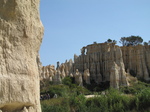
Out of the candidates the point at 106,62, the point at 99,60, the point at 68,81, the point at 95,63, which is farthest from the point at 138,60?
the point at 68,81

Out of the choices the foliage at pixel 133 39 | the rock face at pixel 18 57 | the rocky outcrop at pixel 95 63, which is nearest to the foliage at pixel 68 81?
the rocky outcrop at pixel 95 63

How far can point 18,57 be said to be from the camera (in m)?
3.94

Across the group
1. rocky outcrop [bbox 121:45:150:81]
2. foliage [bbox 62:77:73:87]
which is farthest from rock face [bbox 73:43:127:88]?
foliage [bbox 62:77:73:87]

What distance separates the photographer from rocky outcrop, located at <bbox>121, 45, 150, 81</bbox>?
55.4 metres

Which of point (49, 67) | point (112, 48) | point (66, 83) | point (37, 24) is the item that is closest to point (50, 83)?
point (66, 83)

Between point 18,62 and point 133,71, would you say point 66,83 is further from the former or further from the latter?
point 18,62

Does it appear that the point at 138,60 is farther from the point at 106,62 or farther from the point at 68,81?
the point at 68,81

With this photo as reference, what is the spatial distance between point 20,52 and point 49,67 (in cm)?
5356

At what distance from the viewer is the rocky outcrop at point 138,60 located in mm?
55375

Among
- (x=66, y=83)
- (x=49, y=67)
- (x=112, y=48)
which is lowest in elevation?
(x=66, y=83)

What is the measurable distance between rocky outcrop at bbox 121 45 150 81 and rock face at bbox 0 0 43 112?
173 ft

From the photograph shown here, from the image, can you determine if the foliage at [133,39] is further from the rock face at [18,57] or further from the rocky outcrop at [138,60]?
the rock face at [18,57]

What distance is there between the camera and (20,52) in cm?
401

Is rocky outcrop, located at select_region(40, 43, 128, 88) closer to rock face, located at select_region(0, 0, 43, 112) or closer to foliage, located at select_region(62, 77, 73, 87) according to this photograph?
foliage, located at select_region(62, 77, 73, 87)
